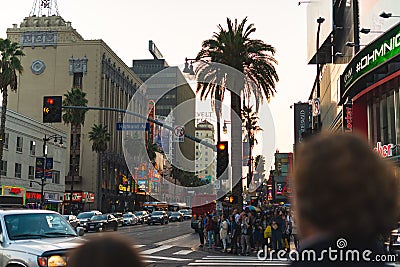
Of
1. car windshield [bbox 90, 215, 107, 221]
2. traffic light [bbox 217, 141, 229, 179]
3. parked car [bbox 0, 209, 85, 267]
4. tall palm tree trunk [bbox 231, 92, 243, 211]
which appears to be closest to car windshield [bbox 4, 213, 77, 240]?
parked car [bbox 0, 209, 85, 267]

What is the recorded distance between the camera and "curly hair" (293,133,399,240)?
5.91ft

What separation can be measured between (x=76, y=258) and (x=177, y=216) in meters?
74.2

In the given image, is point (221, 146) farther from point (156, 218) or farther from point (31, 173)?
point (31, 173)

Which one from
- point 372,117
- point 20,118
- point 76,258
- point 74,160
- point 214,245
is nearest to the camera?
point 76,258

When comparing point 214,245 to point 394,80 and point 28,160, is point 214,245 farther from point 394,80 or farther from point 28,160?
point 28,160

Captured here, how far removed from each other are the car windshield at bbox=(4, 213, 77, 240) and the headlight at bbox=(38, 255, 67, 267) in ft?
3.82

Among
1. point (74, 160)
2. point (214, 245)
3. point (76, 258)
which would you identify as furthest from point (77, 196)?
point (76, 258)

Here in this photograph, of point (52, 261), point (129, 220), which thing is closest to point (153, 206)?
point (129, 220)

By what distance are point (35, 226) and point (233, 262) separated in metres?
10.5

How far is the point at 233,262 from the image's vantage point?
1952cm

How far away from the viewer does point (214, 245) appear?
28.0 metres

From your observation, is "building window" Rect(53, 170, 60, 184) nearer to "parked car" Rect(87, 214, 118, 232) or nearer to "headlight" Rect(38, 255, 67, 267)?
"parked car" Rect(87, 214, 118, 232)

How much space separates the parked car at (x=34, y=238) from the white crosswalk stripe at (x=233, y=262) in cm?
884

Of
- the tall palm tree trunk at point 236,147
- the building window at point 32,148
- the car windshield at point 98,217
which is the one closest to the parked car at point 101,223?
the car windshield at point 98,217
